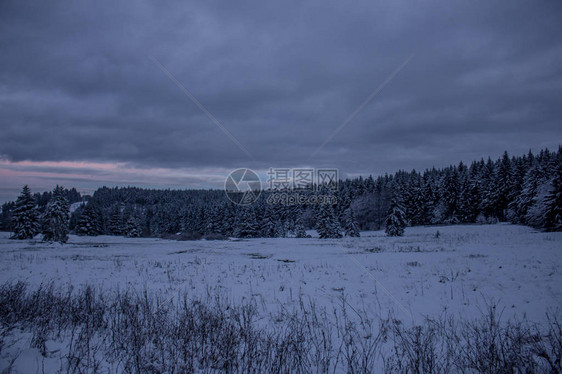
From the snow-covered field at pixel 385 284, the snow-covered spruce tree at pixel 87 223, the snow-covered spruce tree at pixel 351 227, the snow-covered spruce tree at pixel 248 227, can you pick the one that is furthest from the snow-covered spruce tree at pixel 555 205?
the snow-covered spruce tree at pixel 87 223

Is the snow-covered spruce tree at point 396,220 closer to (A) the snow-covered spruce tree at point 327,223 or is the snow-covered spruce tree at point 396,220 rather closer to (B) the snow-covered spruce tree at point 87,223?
(A) the snow-covered spruce tree at point 327,223

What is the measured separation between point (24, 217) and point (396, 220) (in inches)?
2410

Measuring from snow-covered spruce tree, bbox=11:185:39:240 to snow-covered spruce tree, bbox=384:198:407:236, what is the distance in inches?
2341

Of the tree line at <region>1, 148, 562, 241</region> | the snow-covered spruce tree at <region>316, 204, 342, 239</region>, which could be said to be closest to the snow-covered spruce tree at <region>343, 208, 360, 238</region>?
the tree line at <region>1, 148, 562, 241</region>

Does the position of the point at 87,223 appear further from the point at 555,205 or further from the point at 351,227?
the point at 555,205

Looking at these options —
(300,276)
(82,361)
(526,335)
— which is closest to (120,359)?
(82,361)

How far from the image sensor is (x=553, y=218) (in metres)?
33.9

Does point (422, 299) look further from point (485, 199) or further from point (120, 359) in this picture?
point (485, 199)

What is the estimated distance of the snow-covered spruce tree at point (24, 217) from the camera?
42.4 m

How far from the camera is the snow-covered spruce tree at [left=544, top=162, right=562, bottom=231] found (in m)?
33.2

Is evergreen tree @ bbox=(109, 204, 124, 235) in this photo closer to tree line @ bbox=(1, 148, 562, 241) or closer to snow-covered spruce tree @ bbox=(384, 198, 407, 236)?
tree line @ bbox=(1, 148, 562, 241)

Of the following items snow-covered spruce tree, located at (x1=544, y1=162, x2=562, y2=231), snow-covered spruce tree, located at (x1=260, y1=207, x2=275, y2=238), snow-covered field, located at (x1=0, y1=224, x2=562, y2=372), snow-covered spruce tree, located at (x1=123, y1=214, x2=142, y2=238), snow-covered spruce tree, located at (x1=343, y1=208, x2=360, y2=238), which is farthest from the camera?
snow-covered spruce tree, located at (x1=260, y1=207, x2=275, y2=238)

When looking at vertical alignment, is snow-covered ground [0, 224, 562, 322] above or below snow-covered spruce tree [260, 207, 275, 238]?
above

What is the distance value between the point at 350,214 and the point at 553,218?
27764 mm
